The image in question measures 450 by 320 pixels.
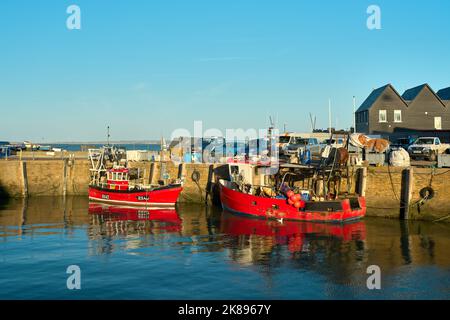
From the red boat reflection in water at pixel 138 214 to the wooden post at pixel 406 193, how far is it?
15756mm

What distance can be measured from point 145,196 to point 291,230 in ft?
46.5

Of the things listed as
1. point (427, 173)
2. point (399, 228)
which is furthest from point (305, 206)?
point (427, 173)

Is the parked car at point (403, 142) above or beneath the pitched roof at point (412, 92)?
beneath

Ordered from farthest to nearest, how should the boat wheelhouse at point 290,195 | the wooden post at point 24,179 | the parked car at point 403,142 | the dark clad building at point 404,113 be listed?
the dark clad building at point 404,113 → the parked car at point 403,142 → the wooden post at point 24,179 → the boat wheelhouse at point 290,195

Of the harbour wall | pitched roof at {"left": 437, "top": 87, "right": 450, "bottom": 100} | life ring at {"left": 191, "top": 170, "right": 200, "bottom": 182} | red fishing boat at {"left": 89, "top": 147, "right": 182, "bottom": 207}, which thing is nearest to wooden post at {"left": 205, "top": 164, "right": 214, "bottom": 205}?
the harbour wall

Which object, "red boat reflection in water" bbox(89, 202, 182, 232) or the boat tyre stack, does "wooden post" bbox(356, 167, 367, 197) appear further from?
"red boat reflection in water" bbox(89, 202, 182, 232)

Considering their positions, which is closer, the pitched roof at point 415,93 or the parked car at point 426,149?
the parked car at point 426,149

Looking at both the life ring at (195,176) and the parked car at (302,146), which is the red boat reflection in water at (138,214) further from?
the parked car at (302,146)

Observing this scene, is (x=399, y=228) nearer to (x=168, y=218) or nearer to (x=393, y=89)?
(x=168, y=218)

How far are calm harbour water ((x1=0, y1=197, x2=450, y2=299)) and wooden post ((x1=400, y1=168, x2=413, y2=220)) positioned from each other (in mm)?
1162

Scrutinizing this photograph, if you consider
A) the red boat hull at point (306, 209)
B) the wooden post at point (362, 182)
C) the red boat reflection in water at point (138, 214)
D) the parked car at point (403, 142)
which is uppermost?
the parked car at point (403, 142)

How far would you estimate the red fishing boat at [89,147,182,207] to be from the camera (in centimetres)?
3841

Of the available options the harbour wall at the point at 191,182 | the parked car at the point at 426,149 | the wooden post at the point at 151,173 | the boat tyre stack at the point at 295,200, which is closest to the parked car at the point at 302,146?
the harbour wall at the point at 191,182

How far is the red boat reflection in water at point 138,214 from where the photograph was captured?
32.7 metres
